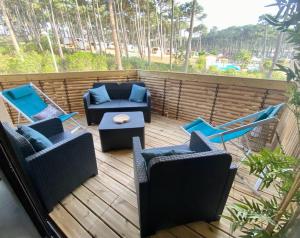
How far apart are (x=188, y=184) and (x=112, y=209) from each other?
0.84 meters

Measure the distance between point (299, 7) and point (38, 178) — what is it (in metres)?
1.84

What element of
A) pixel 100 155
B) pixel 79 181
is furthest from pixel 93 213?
pixel 100 155

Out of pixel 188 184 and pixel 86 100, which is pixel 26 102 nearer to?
pixel 86 100

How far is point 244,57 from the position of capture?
327cm

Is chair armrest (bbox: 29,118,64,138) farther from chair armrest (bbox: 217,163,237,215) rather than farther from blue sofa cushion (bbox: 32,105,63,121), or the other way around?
chair armrest (bbox: 217,163,237,215)

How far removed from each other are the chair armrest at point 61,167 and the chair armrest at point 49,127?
60 cm

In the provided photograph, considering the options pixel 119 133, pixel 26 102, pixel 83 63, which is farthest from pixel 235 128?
pixel 83 63

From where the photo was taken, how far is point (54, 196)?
150 centimetres

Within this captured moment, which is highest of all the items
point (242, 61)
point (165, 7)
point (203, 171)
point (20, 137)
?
point (165, 7)

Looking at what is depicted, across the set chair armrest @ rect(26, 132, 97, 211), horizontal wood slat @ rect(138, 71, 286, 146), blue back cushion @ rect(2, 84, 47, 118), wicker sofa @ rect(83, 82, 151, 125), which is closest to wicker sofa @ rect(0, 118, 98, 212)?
chair armrest @ rect(26, 132, 97, 211)

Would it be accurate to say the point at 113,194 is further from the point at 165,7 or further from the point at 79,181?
the point at 165,7

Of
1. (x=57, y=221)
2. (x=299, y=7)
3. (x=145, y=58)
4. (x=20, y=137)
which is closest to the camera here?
(x=299, y=7)

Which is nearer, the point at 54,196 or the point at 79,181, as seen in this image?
the point at 54,196

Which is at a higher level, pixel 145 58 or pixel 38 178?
pixel 145 58
